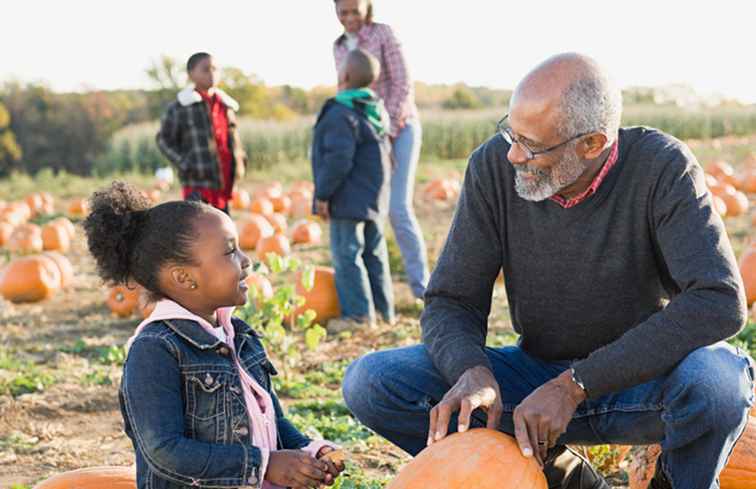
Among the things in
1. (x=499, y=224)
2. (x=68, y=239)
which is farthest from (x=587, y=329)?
(x=68, y=239)

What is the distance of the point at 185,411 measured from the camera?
2.89 meters

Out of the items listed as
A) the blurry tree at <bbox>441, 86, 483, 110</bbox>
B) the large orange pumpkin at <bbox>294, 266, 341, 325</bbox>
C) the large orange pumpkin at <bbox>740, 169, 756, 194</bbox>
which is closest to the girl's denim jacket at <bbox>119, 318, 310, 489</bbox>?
the large orange pumpkin at <bbox>294, 266, 341, 325</bbox>

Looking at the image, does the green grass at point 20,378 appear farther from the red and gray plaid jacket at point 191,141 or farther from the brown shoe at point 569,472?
the brown shoe at point 569,472

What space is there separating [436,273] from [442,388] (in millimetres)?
390

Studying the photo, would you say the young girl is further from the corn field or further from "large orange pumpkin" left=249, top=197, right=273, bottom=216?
the corn field

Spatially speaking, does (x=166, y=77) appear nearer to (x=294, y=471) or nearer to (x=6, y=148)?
(x=6, y=148)

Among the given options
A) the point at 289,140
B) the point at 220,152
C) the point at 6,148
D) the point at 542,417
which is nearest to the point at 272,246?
the point at 220,152

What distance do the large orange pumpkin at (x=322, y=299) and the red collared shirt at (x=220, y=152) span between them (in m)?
1.15

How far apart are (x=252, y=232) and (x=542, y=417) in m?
7.71

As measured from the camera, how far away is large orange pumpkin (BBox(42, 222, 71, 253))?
10867 mm

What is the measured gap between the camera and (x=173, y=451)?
9.05ft

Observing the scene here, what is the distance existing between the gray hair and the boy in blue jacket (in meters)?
3.43

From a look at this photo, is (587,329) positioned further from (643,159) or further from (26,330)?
(26,330)

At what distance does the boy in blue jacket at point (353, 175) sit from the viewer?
646 centimetres
